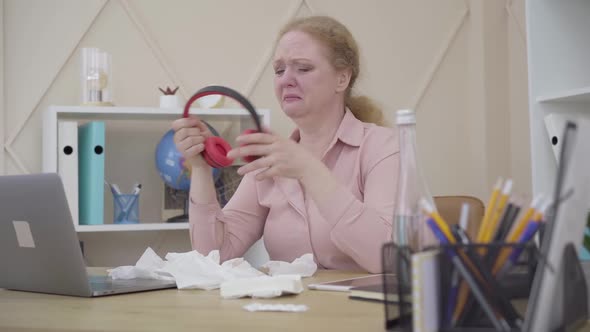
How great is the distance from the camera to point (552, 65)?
2.08m

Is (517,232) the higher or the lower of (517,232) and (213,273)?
the higher

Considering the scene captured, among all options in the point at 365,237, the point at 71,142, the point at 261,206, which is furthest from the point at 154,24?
the point at 365,237

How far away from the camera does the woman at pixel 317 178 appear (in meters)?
1.61

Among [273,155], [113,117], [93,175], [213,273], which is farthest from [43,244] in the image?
[113,117]

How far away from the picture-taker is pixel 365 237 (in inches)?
63.4

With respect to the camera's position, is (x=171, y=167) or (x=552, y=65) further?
(x=171, y=167)

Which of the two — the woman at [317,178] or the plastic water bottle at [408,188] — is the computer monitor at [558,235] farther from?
the woman at [317,178]

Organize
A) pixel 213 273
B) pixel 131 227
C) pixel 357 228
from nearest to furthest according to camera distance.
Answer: pixel 213 273
pixel 357 228
pixel 131 227

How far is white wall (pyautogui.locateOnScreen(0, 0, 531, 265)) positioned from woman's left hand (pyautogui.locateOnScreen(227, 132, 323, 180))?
6.01ft

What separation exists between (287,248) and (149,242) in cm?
164

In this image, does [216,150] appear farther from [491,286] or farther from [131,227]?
[131,227]

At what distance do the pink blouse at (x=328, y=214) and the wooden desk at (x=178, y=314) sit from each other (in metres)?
0.40

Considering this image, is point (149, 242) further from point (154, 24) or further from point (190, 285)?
point (190, 285)

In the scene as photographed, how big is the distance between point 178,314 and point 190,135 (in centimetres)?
66
